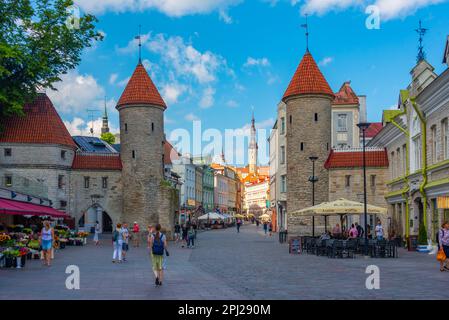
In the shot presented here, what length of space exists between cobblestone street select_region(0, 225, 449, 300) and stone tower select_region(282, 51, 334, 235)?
1957 centimetres

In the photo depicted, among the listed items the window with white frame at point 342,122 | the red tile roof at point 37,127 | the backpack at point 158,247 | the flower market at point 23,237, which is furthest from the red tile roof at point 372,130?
the backpack at point 158,247

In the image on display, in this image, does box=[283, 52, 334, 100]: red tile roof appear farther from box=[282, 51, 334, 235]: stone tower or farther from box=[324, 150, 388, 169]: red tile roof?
box=[324, 150, 388, 169]: red tile roof

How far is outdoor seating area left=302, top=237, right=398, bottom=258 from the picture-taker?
27.4 meters

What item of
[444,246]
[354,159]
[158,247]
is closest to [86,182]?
[354,159]

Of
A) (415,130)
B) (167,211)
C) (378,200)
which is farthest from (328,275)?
(167,211)

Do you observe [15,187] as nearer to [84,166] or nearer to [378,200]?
[84,166]

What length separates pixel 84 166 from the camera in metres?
47.9

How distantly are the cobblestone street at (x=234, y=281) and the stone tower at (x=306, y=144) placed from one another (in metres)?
19.6

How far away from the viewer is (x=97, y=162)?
158 feet

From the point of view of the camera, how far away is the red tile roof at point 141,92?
47594mm

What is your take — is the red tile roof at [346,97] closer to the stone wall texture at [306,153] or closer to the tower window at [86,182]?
the stone wall texture at [306,153]

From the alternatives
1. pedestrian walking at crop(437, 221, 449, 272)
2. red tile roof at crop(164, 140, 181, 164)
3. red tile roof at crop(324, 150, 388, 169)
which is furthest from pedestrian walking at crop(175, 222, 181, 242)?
red tile roof at crop(164, 140, 181, 164)

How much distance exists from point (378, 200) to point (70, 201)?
75.9 ft
